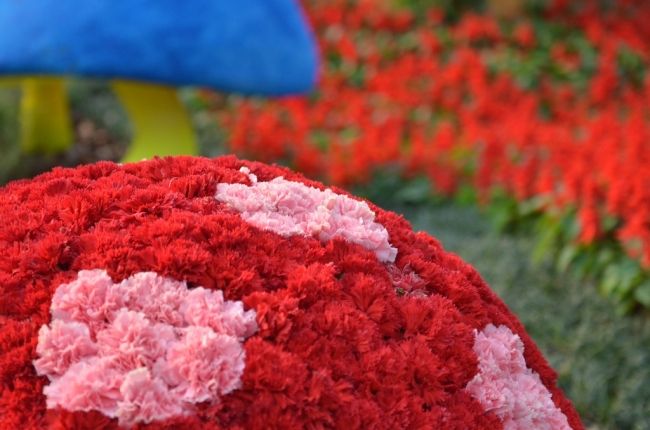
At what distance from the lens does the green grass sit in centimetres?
325

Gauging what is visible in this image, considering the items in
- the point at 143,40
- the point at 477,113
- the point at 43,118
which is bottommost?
the point at 143,40

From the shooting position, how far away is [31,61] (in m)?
3.97

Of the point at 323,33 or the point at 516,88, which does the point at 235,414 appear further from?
the point at 323,33

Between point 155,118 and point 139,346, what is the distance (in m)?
3.35

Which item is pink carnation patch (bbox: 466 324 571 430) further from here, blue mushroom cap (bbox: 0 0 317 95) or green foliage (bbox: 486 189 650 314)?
blue mushroom cap (bbox: 0 0 317 95)

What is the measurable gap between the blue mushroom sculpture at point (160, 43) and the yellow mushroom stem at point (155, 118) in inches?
3.3

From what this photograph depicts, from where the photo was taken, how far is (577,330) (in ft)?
12.5

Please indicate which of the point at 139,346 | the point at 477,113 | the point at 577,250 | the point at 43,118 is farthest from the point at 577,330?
the point at 43,118

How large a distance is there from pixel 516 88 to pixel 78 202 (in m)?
6.03

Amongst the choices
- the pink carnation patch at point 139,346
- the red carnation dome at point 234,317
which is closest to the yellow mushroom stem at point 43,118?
the red carnation dome at point 234,317

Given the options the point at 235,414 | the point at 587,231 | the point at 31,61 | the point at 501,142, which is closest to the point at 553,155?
the point at 501,142

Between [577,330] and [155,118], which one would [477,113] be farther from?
[577,330]

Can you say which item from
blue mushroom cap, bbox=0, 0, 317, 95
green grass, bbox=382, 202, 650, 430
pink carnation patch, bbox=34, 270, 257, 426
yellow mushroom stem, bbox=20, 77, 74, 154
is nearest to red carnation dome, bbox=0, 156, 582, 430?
pink carnation patch, bbox=34, 270, 257, 426

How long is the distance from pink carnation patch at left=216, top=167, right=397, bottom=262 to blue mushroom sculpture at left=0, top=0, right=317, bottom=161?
2223 millimetres
